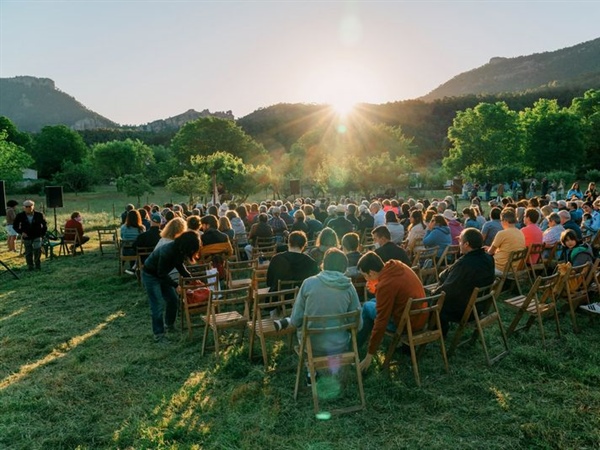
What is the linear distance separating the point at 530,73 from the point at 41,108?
5528 inches

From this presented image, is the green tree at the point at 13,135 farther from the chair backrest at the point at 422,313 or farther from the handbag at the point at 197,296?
the chair backrest at the point at 422,313

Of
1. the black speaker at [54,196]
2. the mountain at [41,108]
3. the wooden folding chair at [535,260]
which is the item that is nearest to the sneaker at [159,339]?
the wooden folding chair at [535,260]

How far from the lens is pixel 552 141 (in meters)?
43.3

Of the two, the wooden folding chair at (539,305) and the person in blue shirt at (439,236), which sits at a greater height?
the person in blue shirt at (439,236)

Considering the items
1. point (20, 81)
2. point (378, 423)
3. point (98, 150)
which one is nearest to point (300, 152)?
point (98, 150)

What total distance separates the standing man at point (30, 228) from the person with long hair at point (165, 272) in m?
6.64

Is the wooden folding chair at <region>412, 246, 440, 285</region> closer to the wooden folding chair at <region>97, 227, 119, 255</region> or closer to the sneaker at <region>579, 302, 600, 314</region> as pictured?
the sneaker at <region>579, 302, 600, 314</region>

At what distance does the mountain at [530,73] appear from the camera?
109188 mm

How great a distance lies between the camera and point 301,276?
18.2ft

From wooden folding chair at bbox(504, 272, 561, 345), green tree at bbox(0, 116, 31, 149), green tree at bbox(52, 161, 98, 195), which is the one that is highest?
green tree at bbox(0, 116, 31, 149)

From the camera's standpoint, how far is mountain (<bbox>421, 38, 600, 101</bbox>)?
109188 mm

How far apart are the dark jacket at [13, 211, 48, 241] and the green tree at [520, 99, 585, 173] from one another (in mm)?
45164

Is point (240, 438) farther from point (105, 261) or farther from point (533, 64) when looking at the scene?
point (533, 64)

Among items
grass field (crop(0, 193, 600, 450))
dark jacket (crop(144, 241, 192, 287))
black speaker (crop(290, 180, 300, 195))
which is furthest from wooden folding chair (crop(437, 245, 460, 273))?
black speaker (crop(290, 180, 300, 195))
